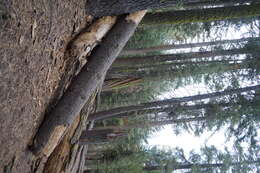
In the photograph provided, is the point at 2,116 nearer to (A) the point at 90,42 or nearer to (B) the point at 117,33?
(A) the point at 90,42

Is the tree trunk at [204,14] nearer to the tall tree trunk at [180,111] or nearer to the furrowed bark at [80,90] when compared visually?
the furrowed bark at [80,90]

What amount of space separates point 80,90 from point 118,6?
97cm

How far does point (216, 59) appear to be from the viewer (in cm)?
725

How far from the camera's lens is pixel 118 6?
316 cm

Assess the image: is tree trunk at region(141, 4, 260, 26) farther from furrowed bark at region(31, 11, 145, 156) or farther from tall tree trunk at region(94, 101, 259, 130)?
tall tree trunk at region(94, 101, 259, 130)

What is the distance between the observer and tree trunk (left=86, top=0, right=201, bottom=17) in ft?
10.2

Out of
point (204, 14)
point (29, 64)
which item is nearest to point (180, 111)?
point (204, 14)

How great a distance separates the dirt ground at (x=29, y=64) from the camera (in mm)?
2404

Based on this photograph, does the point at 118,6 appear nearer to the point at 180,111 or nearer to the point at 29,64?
the point at 29,64

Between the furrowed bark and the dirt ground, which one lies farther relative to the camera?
the furrowed bark

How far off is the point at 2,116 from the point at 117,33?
5.03 feet

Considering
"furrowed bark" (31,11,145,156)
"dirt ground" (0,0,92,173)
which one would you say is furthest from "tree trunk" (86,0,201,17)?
"furrowed bark" (31,11,145,156)

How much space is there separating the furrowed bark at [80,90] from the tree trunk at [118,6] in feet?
0.70

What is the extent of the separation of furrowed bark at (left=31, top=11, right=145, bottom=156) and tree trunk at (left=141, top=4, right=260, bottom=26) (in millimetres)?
1503
